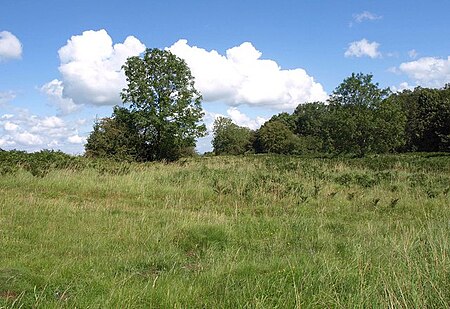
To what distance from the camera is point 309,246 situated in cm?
696

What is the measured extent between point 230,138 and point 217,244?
82121 mm

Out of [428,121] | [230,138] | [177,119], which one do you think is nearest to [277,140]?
[230,138]

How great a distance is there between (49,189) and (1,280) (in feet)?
25.9

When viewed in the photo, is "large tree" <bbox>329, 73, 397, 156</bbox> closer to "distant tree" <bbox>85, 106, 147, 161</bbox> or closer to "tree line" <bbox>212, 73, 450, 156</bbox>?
"tree line" <bbox>212, 73, 450, 156</bbox>

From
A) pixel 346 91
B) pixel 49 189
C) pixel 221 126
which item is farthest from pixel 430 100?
pixel 49 189

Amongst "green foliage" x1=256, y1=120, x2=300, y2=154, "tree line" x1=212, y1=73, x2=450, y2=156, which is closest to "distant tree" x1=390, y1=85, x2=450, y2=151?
"tree line" x1=212, y1=73, x2=450, y2=156

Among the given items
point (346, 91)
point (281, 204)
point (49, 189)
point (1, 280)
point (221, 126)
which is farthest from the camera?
point (221, 126)

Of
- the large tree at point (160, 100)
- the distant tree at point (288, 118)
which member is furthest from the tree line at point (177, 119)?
the distant tree at point (288, 118)

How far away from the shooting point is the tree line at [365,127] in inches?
1501

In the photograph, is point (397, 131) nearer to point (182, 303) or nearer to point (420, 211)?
point (420, 211)

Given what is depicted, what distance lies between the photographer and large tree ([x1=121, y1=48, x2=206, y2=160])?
32.5 m

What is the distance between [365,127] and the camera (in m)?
38.3

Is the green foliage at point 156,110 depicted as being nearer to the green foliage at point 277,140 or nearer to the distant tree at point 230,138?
the green foliage at point 277,140

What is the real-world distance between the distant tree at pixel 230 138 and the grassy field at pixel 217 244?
72.4 metres
